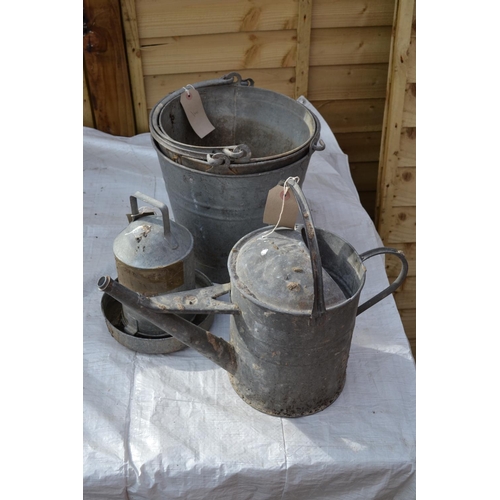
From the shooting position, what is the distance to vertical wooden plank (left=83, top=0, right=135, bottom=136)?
8.16 ft

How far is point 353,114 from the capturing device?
2.91m

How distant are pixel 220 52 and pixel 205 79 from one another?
0.47 feet

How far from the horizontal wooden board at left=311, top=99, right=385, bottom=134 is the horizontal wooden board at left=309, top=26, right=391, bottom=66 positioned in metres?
0.21

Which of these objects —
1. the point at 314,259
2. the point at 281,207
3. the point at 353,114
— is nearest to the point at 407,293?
the point at 353,114

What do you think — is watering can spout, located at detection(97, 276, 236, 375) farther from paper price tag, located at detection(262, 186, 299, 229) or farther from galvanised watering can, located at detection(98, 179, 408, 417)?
paper price tag, located at detection(262, 186, 299, 229)

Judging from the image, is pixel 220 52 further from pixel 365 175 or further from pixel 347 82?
pixel 365 175

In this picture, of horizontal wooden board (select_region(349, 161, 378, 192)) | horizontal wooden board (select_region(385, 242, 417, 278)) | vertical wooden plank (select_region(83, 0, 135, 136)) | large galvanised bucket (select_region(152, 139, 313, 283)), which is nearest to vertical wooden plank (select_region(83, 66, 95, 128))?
vertical wooden plank (select_region(83, 0, 135, 136))

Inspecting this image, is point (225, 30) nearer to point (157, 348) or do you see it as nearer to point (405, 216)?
point (405, 216)

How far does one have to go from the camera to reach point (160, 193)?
8.07 ft

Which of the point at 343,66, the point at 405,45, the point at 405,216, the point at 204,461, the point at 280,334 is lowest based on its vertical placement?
the point at 405,216

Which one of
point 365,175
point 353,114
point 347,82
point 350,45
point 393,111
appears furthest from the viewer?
point 365,175

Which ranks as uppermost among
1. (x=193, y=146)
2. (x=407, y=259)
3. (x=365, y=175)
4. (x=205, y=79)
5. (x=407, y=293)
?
(x=193, y=146)
